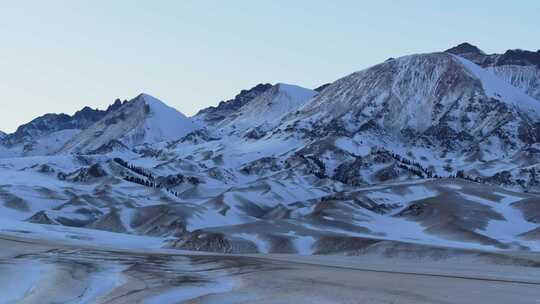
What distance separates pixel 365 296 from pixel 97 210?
14500cm

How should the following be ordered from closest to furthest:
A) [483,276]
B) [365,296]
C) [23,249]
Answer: [365,296], [483,276], [23,249]

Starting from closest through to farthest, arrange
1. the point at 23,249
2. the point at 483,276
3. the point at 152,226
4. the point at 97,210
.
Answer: the point at 483,276, the point at 23,249, the point at 152,226, the point at 97,210

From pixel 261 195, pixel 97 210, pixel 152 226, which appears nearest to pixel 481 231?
pixel 152 226

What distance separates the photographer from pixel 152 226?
140 m

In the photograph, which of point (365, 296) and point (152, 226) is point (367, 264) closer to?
point (365, 296)

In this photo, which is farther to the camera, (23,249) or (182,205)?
(182,205)

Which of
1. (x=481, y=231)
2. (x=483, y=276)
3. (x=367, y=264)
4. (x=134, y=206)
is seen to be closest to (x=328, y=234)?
(x=481, y=231)

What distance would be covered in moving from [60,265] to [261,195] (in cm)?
13740

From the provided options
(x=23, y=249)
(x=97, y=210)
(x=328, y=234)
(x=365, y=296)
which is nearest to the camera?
(x=365, y=296)

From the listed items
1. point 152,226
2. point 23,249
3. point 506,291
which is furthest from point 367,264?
point 152,226

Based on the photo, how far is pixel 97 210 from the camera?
547 ft

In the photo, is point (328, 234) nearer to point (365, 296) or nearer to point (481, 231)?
point (481, 231)

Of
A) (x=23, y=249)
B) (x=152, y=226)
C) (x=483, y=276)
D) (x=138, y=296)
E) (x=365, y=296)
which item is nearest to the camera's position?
(x=365, y=296)

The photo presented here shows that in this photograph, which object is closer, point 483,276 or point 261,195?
point 483,276
